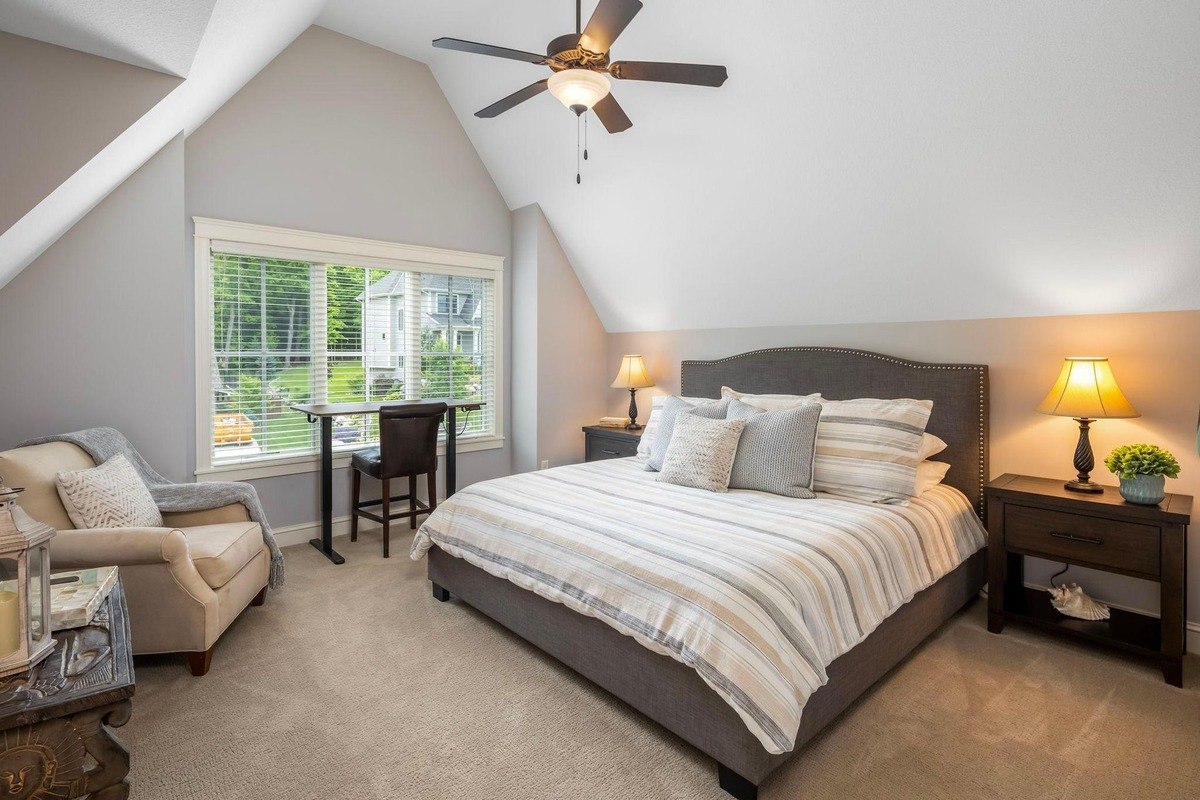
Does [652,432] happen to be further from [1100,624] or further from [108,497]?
[108,497]

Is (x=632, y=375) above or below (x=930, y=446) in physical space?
above

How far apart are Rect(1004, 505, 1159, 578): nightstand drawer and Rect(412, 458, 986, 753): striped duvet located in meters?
0.25

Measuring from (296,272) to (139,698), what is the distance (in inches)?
102

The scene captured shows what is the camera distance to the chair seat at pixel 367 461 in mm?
3812

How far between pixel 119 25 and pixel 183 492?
195 cm

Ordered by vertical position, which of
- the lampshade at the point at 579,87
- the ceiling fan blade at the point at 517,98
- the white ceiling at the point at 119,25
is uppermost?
the ceiling fan blade at the point at 517,98

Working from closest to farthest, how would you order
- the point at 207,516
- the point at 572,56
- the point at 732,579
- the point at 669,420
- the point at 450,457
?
the point at 732,579 < the point at 572,56 < the point at 207,516 < the point at 669,420 < the point at 450,457

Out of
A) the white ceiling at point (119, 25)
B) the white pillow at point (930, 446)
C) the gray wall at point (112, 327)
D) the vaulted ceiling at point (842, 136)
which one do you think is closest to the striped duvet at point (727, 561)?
the white pillow at point (930, 446)

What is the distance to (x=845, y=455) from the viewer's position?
300 centimetres

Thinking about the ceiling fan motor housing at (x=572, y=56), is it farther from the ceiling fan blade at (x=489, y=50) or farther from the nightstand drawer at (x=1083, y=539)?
the nightstand drawer at (x=1083, y=539)

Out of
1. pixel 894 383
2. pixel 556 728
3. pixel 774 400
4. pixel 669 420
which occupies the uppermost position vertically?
pixel 894 383

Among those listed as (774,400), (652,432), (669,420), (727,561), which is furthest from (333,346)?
(727,561)

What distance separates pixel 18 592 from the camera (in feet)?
4.04

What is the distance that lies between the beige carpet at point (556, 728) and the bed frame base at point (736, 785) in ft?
0.14
